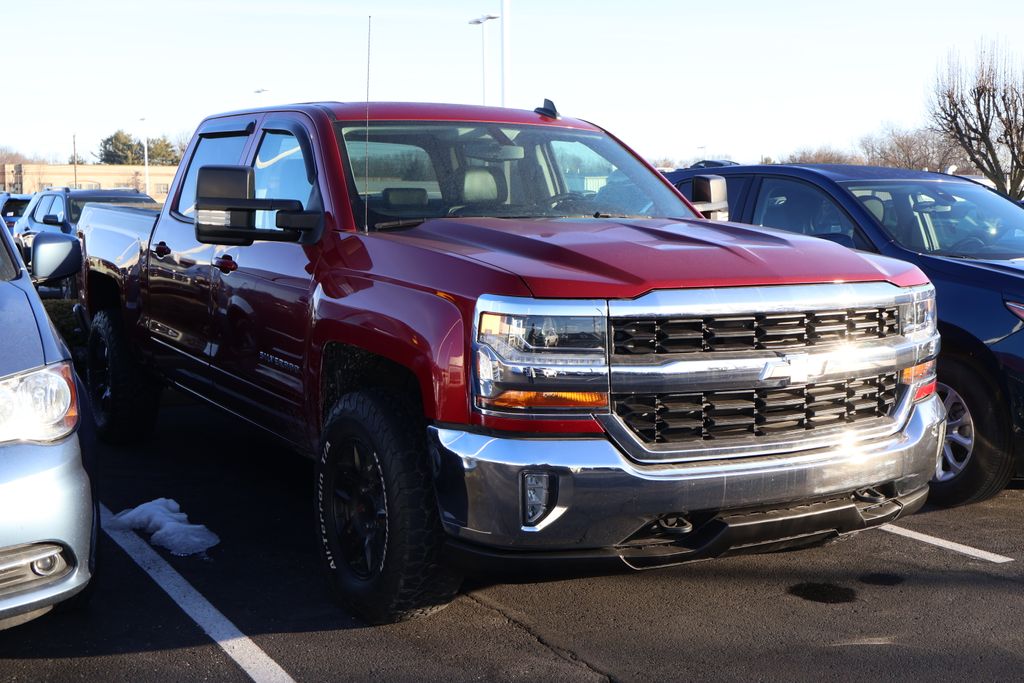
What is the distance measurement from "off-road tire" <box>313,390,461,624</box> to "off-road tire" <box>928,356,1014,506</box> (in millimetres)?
3003

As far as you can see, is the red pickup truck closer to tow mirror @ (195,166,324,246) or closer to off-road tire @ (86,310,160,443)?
tow mirror @ (195,166,324,246)

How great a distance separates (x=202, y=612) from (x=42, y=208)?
1685cm

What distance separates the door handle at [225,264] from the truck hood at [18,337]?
4.02ft

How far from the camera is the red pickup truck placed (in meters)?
3.44

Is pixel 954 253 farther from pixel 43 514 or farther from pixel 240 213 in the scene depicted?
pixel 43 514

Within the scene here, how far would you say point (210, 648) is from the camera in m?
3.90

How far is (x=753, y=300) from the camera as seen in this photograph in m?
3.59

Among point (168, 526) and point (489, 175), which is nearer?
point (489, 175)

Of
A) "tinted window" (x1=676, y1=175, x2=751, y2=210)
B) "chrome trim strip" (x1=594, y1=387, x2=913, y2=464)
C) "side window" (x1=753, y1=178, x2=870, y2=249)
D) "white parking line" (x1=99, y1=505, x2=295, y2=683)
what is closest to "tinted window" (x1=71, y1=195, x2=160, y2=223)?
"tinted window" (x1=676, y1=175, x2=751, y2=210)

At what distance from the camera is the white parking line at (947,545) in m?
4.93

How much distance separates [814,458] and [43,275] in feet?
10.9

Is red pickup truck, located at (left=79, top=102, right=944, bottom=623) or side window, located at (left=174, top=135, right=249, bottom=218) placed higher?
side window, located at (left=174, top=135, right=249, bottom=218)

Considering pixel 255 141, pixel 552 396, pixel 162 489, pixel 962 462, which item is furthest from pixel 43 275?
pixel 962 462

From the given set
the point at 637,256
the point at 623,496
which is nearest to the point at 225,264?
the point at 637,256
